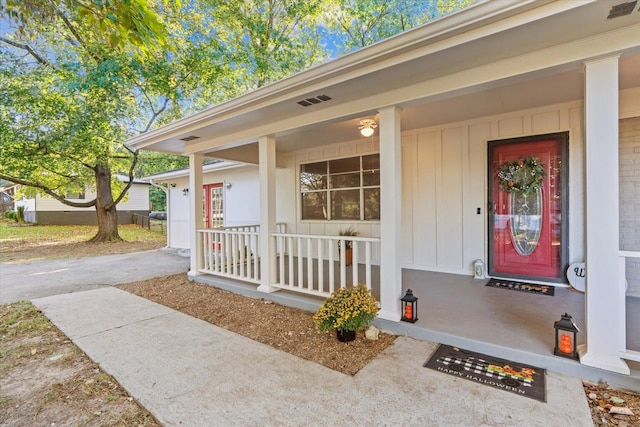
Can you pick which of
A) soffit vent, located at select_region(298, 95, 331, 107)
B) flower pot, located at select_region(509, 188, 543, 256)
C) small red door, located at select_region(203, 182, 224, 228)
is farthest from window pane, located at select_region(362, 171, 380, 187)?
small red door, located at select_region(203, 182, 224, 228)

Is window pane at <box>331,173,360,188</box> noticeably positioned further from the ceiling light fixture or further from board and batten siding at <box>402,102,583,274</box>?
the ceiling light fixture

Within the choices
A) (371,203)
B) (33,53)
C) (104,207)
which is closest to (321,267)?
(371,203)

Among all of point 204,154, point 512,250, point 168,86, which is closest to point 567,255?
point 512,250

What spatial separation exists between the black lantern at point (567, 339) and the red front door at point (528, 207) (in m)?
2.10

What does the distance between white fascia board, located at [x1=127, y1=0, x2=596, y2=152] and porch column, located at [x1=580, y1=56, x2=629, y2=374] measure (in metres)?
0.65

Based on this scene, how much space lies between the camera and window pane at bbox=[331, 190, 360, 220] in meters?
5.83

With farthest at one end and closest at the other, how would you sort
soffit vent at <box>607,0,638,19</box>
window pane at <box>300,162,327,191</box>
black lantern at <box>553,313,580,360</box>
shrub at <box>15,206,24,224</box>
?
shrub at <box>15,206,24,224</box> → window pane at <box>300,162,327,191</box> → black lantern at <box>553,313,580,360</box> → soffit vent at <box>607,0,638,19</box>

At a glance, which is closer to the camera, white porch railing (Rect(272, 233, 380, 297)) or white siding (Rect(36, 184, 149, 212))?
white porch railing (Rect(272, 233, 380, 297))

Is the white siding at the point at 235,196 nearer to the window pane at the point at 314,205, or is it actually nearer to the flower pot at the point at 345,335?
the window pane at the point at 314,205

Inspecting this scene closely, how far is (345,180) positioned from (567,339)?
4.22 metres

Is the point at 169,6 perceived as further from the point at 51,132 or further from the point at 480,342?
the point at 480,342

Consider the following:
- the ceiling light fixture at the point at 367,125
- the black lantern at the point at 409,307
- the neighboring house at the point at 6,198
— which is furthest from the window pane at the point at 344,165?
the neighboring house at the point at 6,198

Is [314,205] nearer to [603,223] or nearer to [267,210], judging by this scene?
[267,210]

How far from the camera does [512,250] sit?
4.35m
